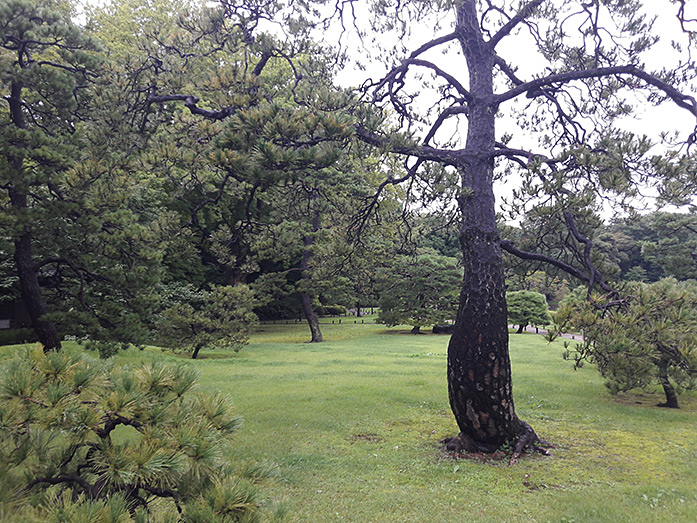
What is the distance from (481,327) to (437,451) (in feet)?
5.28

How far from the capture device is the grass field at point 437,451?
3764 millimetres

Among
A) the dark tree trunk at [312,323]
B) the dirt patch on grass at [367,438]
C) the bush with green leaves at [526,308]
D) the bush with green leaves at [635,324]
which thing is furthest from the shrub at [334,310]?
the bush with green leaves at [635,324]

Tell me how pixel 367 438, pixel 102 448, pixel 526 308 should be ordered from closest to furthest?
pixel 102 448 → pixel 367 438 → pixel 526 308

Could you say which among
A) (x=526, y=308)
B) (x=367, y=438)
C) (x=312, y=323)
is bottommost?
(x=367, y=438)

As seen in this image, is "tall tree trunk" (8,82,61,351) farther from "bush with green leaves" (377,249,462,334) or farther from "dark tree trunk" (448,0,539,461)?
"bush with green leaves" (377,249,462,334)

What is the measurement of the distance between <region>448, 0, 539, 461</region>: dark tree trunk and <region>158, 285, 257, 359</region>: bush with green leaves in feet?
29.7

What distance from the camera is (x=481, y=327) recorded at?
4.98m

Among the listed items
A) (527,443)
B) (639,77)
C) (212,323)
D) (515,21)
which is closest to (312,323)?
(212,323)

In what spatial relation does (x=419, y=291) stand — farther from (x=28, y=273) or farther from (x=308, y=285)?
(x=28, y=273)

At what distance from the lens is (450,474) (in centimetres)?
453

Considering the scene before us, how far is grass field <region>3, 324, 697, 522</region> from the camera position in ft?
12.3

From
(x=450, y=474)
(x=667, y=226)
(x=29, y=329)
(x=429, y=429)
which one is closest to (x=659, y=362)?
(x=429, y=429)

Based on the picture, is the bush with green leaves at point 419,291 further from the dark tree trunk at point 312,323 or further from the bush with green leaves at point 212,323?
the bush with green leaves at point 212,323

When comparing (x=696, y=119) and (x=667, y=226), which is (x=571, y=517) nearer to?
(x=696, y=119)
